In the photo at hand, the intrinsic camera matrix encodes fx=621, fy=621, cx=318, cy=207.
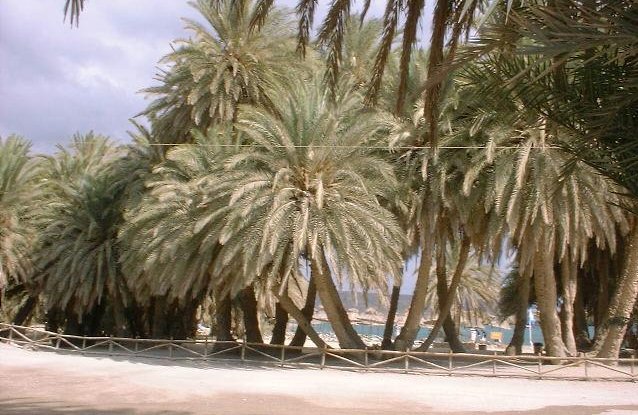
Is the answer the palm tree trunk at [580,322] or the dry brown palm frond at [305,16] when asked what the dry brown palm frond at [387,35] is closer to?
the dry brown palm frond at [305,16]

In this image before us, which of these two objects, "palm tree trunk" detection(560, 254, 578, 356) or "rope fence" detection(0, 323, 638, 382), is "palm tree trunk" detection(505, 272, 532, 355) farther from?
"rope fence" detection(0, 323, 638, 382)

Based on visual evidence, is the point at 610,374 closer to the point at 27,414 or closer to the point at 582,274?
the point at 582,274

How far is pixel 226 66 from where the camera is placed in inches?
939

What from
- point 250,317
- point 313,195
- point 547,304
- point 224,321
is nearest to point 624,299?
point 547,304

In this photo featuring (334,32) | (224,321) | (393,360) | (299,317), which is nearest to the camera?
(334,32)

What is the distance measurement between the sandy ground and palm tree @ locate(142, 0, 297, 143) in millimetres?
9903

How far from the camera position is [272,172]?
20.5m

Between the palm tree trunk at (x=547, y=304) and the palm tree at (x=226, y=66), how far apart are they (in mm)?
11593

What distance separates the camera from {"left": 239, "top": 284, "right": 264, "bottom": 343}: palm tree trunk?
85.1 feet

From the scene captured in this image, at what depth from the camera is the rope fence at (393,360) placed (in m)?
18.8

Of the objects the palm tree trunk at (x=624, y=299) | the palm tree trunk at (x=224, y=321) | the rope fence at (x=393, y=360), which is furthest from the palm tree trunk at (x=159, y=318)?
the palm tree trunk at (x=624, y=299)

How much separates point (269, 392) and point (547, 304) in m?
11.6

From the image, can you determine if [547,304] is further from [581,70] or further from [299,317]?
[581,70]

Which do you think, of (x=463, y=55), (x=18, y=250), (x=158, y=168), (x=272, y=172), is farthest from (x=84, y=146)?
(x=463, y=55)
